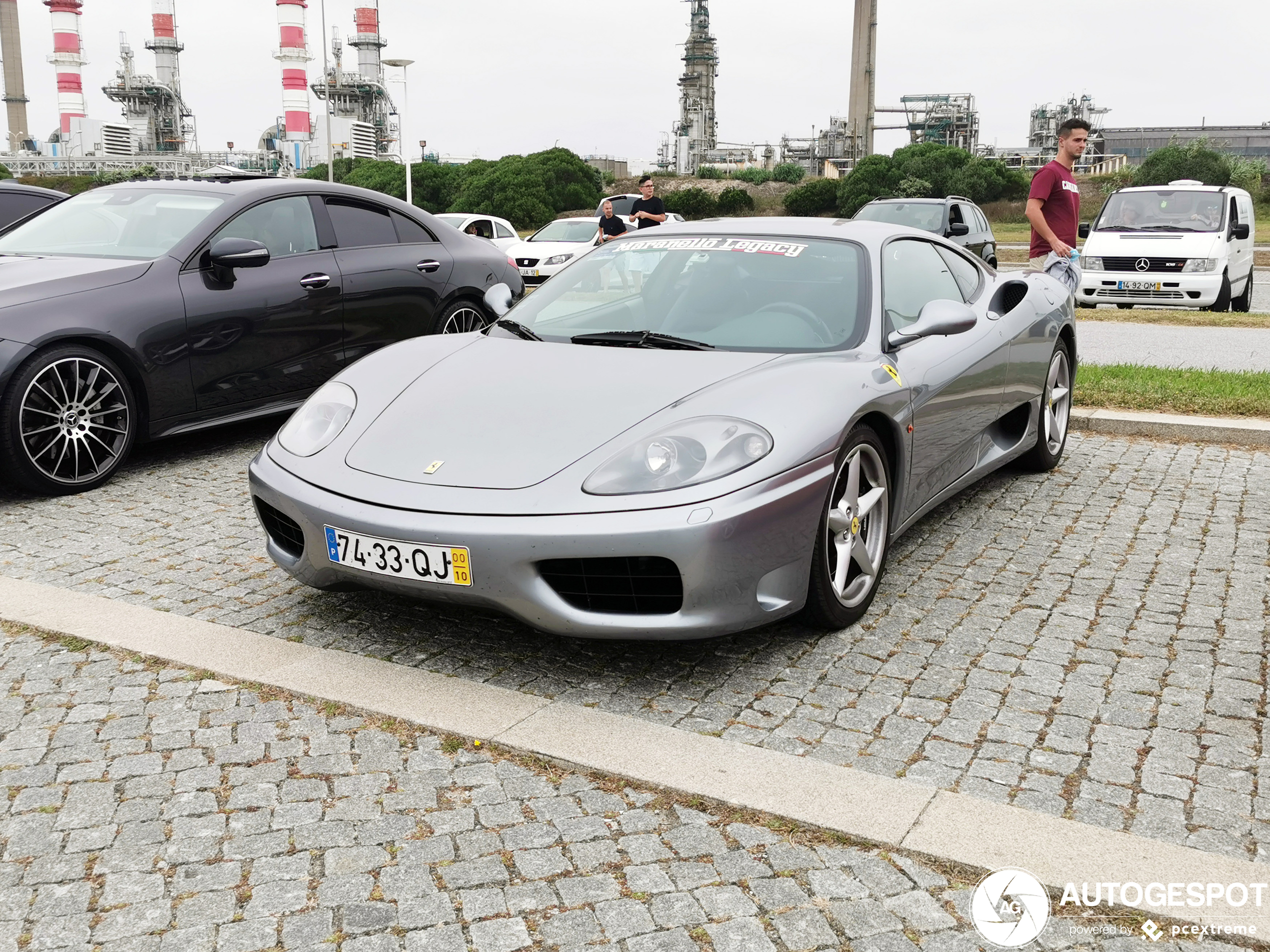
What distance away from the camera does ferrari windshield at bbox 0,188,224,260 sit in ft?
21.0

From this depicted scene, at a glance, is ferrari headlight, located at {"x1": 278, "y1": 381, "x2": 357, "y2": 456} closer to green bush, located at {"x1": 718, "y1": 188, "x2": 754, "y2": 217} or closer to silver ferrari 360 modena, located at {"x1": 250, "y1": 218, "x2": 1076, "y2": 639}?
silver ferrari 360 modena, located at {"x1": 250, "y1": 218, "x2": 1076, "y2": 639}

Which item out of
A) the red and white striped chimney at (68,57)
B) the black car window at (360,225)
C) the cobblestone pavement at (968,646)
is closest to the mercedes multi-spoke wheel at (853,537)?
the cobblestone pavement at (968,646)

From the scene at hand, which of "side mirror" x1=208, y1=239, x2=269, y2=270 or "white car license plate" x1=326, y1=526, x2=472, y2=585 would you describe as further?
"side mirror" x1=208, y1=239, x2=269, y2=270

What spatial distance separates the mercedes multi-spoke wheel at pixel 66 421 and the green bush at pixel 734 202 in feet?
143

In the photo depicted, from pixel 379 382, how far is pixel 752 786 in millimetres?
2154

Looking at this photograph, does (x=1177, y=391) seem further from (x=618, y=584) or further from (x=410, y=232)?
(x=618, y=584)

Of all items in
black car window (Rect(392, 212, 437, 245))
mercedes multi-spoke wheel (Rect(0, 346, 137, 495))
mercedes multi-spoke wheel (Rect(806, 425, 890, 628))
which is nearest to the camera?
mercedes multi-spoke wheel (Rect(806, 425, 890, 628))

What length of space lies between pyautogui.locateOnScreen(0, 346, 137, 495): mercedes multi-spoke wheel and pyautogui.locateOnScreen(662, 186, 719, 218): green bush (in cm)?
4232

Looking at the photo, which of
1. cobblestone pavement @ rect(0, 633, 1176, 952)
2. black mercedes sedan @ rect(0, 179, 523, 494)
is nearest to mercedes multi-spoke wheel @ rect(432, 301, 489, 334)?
black mercedes sedan @ rect(0, 179, 523, 494)

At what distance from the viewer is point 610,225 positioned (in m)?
17.0

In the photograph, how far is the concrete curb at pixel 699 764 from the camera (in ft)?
8.23

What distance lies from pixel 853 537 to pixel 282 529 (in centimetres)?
190

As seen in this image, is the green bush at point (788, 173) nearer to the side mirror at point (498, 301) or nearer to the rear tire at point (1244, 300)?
the rear tire at point (1244, 300)

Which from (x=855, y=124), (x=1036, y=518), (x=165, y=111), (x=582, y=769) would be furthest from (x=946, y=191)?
(x=165, y=111)
